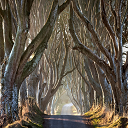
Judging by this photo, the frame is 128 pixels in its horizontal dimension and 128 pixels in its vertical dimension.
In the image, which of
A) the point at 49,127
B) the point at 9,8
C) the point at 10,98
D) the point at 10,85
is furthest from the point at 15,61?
the point at 49,127

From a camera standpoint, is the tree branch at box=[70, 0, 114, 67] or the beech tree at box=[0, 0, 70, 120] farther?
the tree branch at box=[70, 0, 114, 67]

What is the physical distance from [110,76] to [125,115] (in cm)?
128

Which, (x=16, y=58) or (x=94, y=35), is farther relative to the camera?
(x=94, y=35)

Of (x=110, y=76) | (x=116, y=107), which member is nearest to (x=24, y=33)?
(x=110, y=76)

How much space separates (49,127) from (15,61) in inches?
101

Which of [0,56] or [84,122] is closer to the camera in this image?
[0,56]

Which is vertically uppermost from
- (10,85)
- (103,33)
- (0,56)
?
(103,33)

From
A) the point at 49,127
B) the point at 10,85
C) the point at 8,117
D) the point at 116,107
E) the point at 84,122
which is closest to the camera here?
the point at 8,117

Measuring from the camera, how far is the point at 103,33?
769cm

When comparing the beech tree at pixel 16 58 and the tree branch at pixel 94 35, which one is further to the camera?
the tree branch at pixel 94 35

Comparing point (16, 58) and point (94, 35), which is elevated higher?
point (94, 35)

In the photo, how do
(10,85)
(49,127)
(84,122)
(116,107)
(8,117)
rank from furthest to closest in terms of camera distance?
(84,122), (49,127), (116,107), (10,85), (8,117)

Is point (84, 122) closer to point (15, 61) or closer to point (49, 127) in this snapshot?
point (49, 127)

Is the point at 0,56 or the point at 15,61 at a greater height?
the point at 0,56
